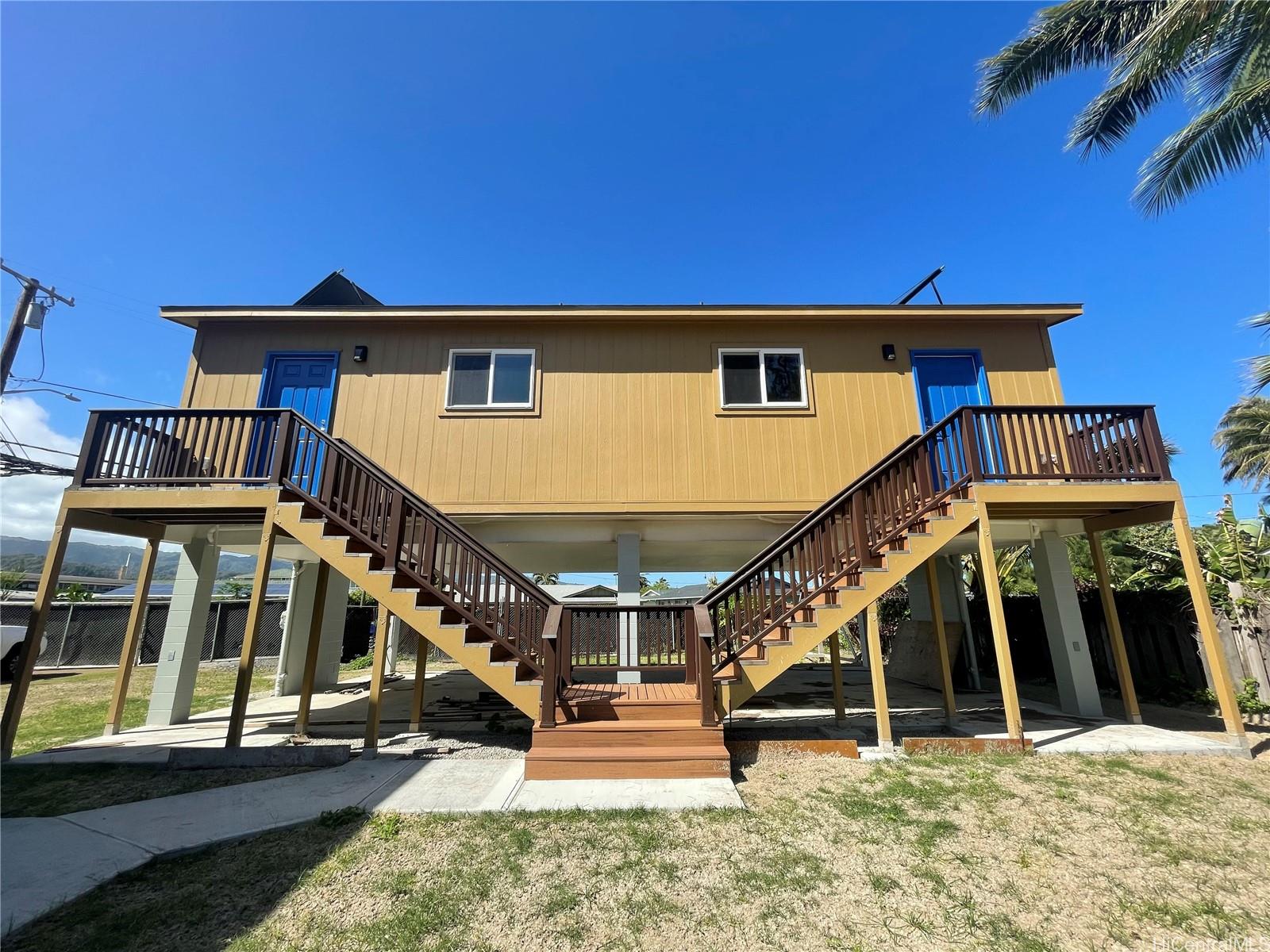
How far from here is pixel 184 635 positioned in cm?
731

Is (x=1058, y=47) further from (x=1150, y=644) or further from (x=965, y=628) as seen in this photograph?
(x=965, y=628)

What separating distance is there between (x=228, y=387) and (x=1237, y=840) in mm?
11667

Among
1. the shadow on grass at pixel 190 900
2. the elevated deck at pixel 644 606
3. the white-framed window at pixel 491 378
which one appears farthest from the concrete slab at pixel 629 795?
the white-framed window at pixel 491 378

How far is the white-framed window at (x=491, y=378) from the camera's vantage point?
7.84 metres

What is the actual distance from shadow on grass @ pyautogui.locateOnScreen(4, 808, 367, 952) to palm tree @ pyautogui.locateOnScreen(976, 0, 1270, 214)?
40.9 ft

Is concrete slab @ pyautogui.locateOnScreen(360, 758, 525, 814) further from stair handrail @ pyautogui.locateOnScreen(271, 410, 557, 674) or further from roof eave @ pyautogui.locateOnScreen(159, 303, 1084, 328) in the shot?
roof eave @ pyautogui.locateOnScreen(159, 303, 1084, 328)

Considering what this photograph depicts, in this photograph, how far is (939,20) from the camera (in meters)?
8.82

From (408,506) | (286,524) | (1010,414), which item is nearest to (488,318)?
(408,506)

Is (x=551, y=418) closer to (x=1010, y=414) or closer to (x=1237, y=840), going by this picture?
(x=1010, y=414)

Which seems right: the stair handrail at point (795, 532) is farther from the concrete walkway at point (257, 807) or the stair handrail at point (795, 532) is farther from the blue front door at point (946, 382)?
the blue front door at point (946, 382)

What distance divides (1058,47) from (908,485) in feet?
30.1

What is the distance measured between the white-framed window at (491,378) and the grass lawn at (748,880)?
5458 mm

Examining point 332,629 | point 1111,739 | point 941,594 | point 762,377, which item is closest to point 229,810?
point 332,629

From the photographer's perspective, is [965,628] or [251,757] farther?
[965,628]
